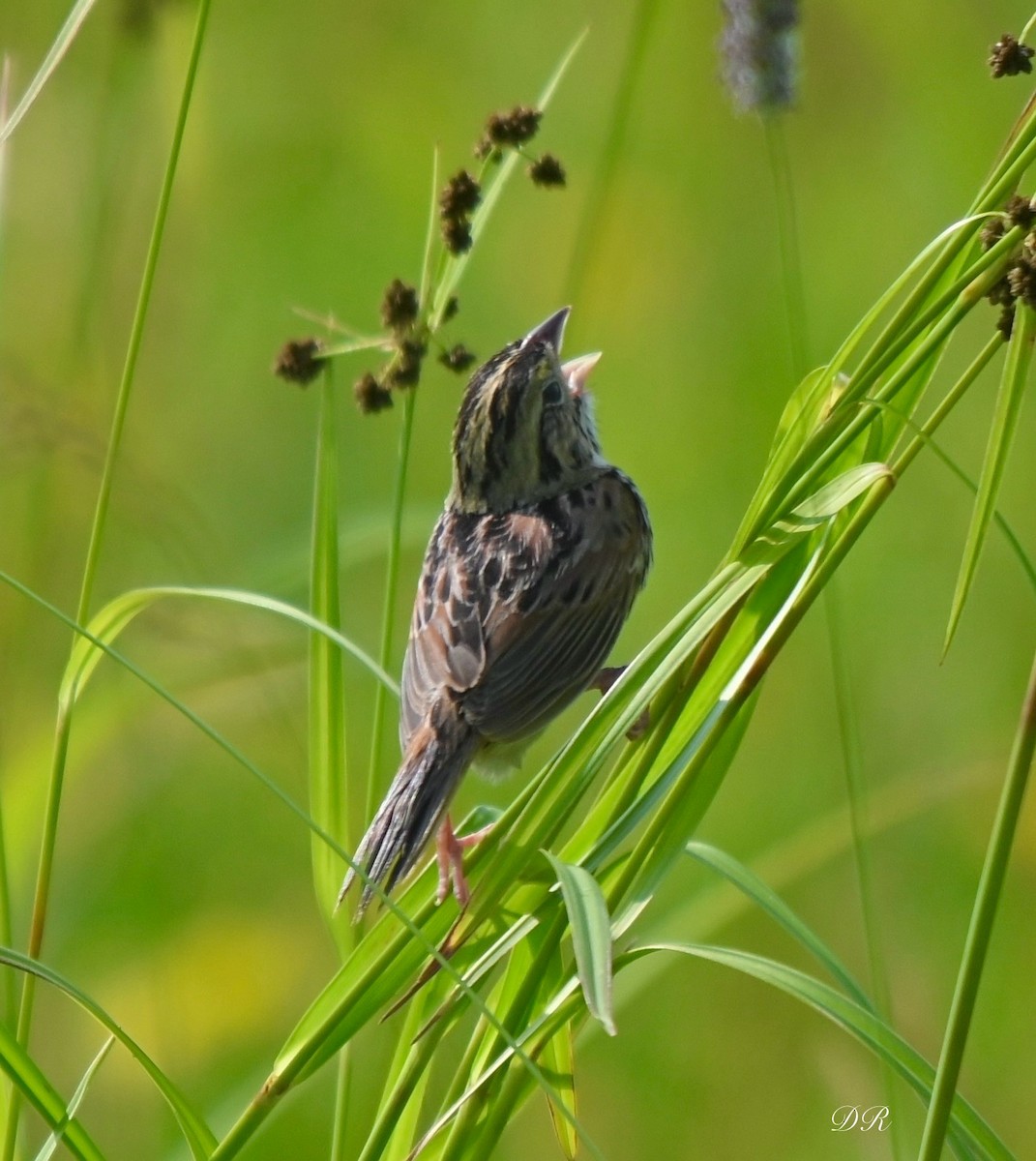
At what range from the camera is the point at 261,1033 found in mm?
5195

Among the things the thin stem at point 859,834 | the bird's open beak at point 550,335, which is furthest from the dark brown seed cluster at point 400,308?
the bird's open beak at point 550,335

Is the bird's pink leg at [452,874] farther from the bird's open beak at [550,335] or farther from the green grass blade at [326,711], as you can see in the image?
the bird's open beak at [550,335]

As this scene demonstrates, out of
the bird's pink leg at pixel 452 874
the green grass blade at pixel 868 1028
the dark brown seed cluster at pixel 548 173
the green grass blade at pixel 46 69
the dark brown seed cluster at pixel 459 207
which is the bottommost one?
the green grass blade at pixel 868 1028

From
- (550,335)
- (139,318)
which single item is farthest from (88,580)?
(550,335)

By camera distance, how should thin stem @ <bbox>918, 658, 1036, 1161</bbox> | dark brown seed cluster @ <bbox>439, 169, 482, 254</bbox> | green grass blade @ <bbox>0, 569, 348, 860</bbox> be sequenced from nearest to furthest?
thin stem @ <bbox>918, 658, 1036, 1161</bbox> → green grass blade @ <bbox>0, 569, 348, 860</bbox> → dark brown seed cluster @ <bbox>439, 169, 482, 254</bbox>

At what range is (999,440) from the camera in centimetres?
211

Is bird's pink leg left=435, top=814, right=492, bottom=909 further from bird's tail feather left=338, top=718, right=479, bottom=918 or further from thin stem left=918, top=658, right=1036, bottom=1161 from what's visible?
thin stem left=918, top=658, right=1036, bottom=1161

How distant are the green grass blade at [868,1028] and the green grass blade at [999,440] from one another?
0.49m

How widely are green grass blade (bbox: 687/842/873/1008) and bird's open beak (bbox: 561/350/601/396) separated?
81.6 inches

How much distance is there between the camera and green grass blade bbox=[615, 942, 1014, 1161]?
203 centimetres

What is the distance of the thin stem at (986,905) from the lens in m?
1.68

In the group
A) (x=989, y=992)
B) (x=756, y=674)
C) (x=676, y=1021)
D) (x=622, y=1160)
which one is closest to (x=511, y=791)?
(x=676, y=1021)

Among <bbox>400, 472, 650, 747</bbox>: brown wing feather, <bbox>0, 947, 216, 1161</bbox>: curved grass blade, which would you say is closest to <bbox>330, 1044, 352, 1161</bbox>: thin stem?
<bbox>0, 947, 216, 1161</bbox>: curved grass blade

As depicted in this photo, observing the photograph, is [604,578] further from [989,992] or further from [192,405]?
[192,405]
